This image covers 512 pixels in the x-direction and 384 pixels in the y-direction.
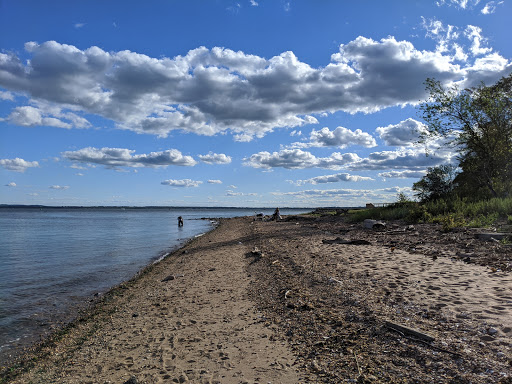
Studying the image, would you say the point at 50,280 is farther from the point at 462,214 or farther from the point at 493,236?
the point at 462,214

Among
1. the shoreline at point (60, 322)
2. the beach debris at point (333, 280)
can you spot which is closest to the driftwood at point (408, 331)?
the beach debris at point (333, 280)

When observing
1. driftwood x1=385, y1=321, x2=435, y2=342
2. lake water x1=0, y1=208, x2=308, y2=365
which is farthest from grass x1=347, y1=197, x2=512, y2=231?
lake water x1=0, y1=208, x2=308, y2=365

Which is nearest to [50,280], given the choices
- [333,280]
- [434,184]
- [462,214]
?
[333,280]

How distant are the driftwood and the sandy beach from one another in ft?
0.05

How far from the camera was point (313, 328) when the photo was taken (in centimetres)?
616

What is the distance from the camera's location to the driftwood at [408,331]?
16.5ft

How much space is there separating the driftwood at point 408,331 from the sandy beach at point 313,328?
0.02 m

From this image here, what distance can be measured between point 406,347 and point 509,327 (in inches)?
68.3

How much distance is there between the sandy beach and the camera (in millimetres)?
4605

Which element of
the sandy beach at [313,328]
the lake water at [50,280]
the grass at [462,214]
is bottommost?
the lake water at [50,280]

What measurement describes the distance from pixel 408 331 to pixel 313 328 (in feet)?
5.54

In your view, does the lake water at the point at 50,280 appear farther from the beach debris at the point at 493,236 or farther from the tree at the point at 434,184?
the tree at the point at 434,184

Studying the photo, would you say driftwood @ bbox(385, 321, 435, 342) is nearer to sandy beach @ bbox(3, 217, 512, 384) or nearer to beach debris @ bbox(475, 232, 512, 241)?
sandy beach @ bbox(3, 217, 512, 384)

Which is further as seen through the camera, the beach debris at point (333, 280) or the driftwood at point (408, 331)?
the beach debris at point (333, 280)
